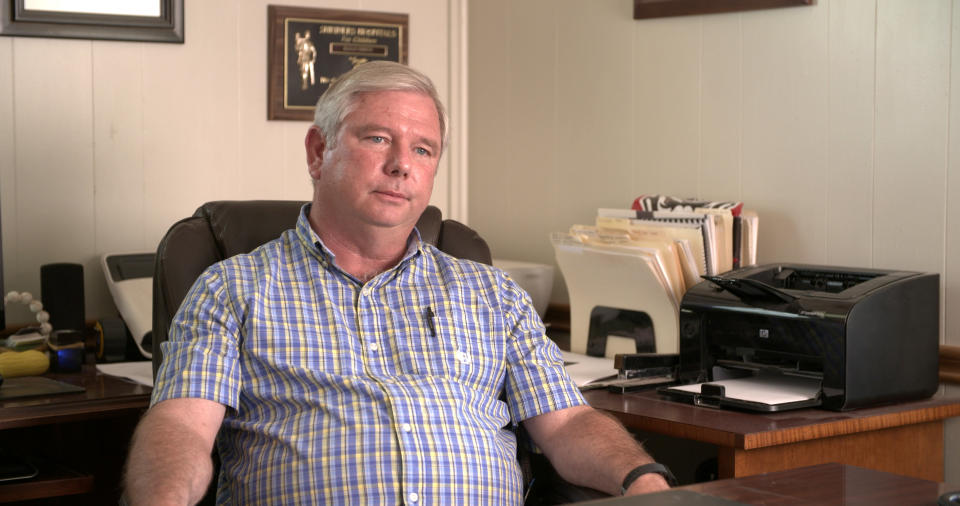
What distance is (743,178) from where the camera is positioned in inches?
87.1

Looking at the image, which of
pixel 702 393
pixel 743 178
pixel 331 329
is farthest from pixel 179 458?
pixel 743 178

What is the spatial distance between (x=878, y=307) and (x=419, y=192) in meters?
0.79

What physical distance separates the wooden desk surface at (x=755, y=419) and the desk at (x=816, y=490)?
285 mm

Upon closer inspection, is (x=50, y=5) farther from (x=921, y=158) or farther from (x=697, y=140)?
(x=921, y=158)

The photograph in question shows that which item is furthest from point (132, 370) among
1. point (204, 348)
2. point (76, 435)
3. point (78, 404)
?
point (204, 348)

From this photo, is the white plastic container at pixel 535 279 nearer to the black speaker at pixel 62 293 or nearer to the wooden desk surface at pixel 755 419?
the wooden desk surface at pixel 755 419

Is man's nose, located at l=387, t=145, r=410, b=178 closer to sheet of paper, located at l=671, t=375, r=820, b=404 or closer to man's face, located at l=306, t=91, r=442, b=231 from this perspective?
man's face, located at l=306, t=91, r=442, b=231

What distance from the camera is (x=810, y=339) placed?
1.69 meters

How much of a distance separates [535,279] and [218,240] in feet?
3.16

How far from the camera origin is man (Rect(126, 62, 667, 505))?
4.84 feet

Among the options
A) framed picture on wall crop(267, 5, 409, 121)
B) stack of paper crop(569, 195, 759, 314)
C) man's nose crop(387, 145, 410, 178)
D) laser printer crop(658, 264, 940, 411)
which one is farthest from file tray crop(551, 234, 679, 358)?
framed picture on wall crop(267, 5, 409, 121)

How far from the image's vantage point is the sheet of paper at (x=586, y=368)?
6.51 feet

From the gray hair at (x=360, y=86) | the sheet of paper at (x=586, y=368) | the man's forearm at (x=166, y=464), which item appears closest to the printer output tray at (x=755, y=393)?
the sheet of paper at (x=586, y=368)

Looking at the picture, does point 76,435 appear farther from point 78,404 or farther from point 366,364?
Result: point 366,364
